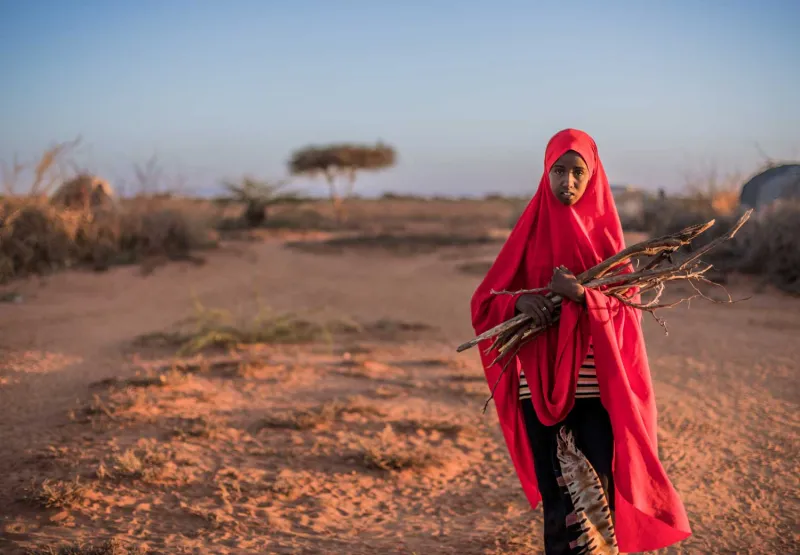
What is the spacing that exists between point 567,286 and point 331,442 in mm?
2857

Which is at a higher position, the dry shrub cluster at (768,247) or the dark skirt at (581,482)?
the dry shrub cluster at (768,247)

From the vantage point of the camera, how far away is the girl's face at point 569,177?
8.37ft

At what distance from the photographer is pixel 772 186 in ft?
41.2

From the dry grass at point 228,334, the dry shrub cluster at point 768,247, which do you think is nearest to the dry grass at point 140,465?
the dry grass at point 228,334

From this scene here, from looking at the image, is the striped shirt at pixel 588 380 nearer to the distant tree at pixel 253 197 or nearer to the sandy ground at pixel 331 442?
the sandy ground at pixel 331 442

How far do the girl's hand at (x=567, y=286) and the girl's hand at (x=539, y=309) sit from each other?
63 millimetres

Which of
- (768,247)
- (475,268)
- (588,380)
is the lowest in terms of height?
(475,268)

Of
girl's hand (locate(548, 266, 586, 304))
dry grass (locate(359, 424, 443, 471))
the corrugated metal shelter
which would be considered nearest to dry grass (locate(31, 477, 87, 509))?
dry grass (locate(359, 424, 443, 471))

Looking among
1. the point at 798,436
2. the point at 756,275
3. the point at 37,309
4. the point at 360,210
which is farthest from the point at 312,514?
the point at 360,210

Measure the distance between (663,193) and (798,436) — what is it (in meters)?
14.0

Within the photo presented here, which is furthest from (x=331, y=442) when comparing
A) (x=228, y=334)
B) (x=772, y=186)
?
(x=772, y=186)

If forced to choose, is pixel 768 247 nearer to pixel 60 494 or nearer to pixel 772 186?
pixel 772 186

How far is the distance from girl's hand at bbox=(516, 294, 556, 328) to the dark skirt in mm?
342

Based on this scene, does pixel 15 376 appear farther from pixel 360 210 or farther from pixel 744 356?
pixel 360 210
